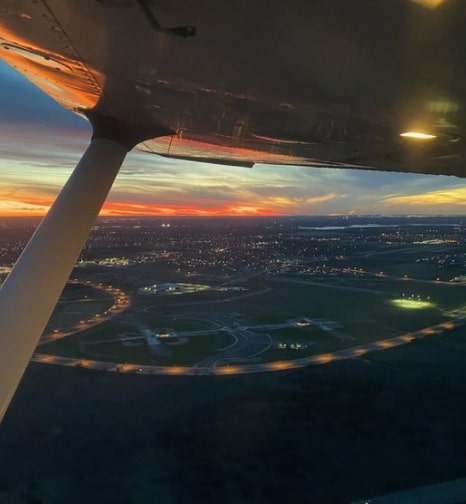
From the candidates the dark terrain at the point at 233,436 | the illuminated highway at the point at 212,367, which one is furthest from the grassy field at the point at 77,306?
the dark terrain at the point at 233,436

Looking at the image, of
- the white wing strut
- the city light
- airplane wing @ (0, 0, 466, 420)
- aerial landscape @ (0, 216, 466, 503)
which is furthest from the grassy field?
the city light

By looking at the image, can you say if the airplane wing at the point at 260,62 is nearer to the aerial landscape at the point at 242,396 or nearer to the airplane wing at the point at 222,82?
the airplane wing at the point at 222,82

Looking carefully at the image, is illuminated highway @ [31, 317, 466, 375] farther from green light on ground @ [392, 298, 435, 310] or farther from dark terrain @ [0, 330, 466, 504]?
green light on ground @ [392, 298, 435, 310]

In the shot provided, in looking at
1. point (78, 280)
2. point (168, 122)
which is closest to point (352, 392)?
point (168, 122)

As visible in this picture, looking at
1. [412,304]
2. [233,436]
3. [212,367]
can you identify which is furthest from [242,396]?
[412,304]

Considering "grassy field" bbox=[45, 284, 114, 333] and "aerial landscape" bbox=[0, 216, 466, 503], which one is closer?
"aerial landscape" bbox=[0, 216, 466, 503]

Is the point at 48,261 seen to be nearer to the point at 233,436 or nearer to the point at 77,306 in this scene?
the point at 233,436
